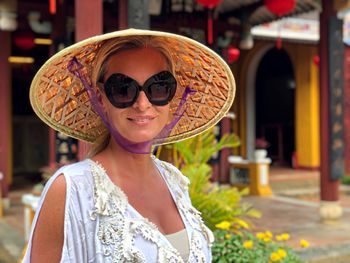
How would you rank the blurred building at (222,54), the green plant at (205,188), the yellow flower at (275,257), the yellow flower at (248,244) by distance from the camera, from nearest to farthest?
the yellow flower at (275,257), the yellow flower at (248,244), the green plant at (205,188), the blurred building at (222,54)

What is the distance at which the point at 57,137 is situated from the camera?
642 cm

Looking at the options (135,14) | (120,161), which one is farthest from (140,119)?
(135,14)

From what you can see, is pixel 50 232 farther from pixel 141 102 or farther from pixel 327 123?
pixel 327 123

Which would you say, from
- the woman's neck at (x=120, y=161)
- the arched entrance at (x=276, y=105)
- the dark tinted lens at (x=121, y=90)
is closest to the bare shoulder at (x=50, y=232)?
the woman's neck at (x=120, y=161)

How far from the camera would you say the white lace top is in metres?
1.19

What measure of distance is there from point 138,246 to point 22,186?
969 cm

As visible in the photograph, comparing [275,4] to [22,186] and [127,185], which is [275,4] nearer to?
[127,185]

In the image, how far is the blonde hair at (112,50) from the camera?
1328mm

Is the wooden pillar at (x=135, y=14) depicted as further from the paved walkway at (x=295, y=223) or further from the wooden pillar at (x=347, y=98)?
the wooden pillar at (x=347, y=98)

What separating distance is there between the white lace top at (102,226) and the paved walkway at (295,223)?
3643mm

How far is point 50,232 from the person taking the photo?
46.3 inches

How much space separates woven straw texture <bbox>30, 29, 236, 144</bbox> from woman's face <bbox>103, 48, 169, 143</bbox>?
73 mm

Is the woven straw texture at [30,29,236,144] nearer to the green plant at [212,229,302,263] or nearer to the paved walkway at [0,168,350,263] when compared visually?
the green plant at [212,229,302,263]

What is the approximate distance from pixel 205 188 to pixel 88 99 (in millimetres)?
2863
